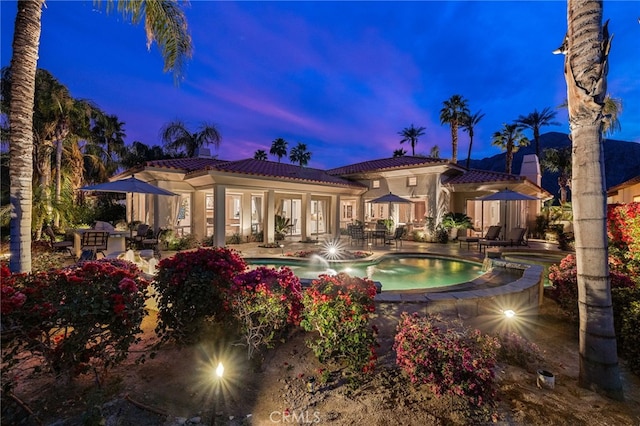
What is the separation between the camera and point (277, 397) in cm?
316

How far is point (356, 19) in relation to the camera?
460 inches

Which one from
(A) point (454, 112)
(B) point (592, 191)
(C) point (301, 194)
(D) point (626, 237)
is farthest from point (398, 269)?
(A) point (454, 112)

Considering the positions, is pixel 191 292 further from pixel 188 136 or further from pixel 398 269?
pixel 188 136

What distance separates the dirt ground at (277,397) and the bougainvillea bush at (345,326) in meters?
0.22

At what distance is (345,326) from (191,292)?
2.06 metres

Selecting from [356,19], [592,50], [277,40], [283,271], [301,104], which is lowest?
[283,271]

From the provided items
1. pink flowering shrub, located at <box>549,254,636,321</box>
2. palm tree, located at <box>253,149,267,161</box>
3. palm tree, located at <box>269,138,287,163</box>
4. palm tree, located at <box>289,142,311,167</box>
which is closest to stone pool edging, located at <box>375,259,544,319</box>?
pink flowering shrub, located at <box>549,254,636,321</box>

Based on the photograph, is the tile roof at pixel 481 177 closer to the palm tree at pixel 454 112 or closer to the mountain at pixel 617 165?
the palm tree at pixel 454 112

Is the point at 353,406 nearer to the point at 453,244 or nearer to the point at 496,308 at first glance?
the point at 496,308

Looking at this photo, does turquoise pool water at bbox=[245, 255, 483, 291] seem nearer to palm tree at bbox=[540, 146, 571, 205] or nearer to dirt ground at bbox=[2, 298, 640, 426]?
dirt ground at bbox=[2, 298, 640, 426]

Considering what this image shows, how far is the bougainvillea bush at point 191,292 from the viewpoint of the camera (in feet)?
12.3

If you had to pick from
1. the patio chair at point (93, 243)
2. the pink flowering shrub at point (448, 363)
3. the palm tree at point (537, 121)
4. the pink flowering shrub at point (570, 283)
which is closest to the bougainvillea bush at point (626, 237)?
the pink flowering shrub at point (570, 283)

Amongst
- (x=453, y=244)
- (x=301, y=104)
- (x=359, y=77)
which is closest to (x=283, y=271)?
(x=453, y=244)

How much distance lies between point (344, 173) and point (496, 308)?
16997mm
